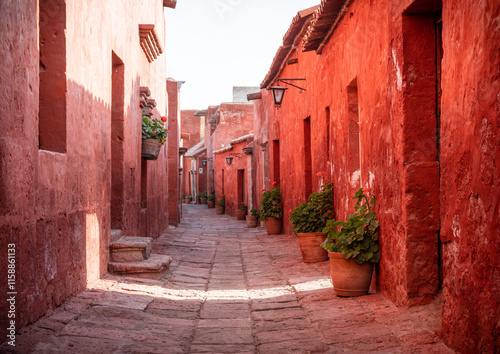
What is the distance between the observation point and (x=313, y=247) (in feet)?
25.4

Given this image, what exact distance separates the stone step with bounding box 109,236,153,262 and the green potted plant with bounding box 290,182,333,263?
89.7 inches

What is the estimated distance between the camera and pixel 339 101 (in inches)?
291

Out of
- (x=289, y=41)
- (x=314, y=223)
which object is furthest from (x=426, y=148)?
(x=289, y=41)

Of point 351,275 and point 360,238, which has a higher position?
point 360,238

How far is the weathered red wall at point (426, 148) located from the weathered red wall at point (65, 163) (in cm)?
286

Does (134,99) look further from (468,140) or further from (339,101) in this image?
(468,140)

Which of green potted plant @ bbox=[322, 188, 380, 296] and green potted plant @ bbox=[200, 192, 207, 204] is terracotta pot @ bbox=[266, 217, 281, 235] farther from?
green potted plant @ bbox=[200, 192, 207, 204]

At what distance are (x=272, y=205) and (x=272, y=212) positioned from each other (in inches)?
7.3

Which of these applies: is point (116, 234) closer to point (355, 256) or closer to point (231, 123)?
point (355, 256)

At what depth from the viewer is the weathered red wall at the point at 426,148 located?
9.56 feet

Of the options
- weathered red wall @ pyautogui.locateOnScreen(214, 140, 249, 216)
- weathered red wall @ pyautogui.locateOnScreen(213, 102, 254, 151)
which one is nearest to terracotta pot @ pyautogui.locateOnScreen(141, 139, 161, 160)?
weathered red wall @ pyautogui.locateOnScreen(214, 140, 249, 216)

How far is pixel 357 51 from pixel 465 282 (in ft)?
12.1

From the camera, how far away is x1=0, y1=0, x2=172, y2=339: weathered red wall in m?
3.58

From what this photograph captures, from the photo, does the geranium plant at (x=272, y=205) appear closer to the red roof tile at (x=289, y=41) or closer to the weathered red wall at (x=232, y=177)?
the red roof tile at (x=289, y=41)
